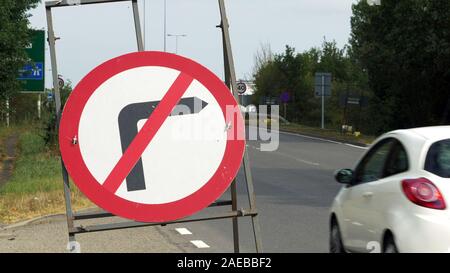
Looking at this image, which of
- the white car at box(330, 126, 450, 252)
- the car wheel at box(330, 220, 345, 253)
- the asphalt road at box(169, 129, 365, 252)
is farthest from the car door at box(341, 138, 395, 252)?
the asphalt road at box(169, 129, 365, 252)

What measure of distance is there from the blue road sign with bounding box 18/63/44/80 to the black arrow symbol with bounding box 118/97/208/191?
26.7 metres

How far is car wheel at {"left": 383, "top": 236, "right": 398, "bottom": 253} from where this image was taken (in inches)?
269

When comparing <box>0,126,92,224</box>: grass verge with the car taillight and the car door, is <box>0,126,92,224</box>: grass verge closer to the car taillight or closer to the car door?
the car door

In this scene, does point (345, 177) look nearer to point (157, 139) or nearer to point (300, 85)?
point (157, 139)

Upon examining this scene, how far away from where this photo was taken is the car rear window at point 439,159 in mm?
6887

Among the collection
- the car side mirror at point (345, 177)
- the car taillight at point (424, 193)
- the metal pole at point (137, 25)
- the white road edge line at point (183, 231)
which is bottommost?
the white road edge line at point (183, 231)

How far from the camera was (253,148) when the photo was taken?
123ft

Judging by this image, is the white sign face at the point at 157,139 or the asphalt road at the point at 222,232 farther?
the asphalt road at the point at 222,232

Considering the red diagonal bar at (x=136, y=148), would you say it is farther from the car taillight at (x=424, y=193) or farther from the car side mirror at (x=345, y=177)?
the car side mirror at (x=345, y=177)

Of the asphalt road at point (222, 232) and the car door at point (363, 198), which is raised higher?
the car door at point (363, 198)

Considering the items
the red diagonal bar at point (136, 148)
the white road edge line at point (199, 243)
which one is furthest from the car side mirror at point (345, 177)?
the red diagonal bar at point (136, 148)

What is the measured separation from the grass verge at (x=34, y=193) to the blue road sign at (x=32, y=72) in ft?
17.3

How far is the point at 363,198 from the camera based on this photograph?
7906 mm

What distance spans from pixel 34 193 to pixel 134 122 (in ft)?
41.5
